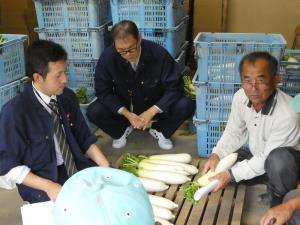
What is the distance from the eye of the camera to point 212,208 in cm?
244

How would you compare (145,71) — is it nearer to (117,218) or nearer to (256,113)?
(256,113)

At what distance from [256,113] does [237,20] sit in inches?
153

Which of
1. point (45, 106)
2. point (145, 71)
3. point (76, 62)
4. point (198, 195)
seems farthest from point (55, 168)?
point (76, 62)

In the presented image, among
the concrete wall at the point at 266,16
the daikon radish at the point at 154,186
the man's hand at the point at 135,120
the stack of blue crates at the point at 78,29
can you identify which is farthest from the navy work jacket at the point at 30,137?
the concrete wall at the point at 266,16

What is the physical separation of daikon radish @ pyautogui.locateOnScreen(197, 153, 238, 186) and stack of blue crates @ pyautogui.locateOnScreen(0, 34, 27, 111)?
5.90 feet

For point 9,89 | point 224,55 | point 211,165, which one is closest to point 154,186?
point 211,165

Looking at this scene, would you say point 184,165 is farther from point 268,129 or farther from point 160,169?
Result: point 268,129

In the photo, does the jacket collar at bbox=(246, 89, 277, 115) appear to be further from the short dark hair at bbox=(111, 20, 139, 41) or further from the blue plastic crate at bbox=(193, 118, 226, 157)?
the short dark hair at bbox=(111, 20, 139, 41)

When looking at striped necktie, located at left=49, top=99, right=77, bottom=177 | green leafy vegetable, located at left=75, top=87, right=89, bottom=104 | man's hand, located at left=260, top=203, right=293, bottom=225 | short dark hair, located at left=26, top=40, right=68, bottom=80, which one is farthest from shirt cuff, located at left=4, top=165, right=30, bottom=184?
green leafy vegetable, located at left=75, top=87, right=89, bottom=104

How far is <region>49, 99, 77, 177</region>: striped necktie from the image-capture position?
2.28 metres

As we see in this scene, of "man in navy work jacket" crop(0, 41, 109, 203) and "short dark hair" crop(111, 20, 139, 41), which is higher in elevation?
"short dark hair" crop(111, 20, 139, 41)

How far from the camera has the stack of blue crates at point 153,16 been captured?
12.5 feet

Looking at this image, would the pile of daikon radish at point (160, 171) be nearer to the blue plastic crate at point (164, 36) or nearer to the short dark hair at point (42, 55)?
the short dark hair at point (42, 55)

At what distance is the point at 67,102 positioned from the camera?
2.43 metres
